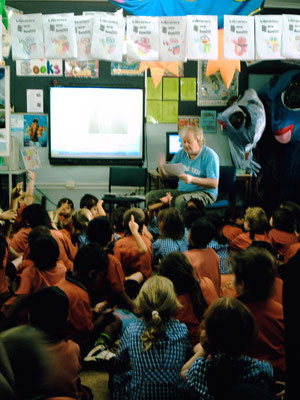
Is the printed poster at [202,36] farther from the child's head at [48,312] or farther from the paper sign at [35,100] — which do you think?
the paper sign at [35,100]

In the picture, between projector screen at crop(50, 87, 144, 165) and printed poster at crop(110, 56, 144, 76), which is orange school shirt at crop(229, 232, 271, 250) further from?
printed poster at crop(110, 56, 144, 76)

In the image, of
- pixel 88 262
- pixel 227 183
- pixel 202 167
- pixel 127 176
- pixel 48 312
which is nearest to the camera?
pixel 48 312

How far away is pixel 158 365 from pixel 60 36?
7.91 feet

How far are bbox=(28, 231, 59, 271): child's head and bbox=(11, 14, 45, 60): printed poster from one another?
154 cm

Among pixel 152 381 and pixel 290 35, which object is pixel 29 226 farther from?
pixel 290 35

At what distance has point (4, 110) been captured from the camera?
4762mm

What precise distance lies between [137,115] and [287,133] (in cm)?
212

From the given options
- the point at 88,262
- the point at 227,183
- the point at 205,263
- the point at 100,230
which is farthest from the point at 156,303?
the point at 227,183

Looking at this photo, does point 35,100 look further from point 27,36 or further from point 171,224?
point 171,224

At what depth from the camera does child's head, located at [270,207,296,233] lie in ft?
10.4

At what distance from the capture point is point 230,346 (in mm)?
1412

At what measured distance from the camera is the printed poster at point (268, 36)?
10.3 ft

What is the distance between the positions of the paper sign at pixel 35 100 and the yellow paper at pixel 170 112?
5.77 feet

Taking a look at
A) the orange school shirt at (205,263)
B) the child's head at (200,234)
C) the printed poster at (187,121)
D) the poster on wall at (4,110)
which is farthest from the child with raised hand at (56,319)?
the printed poster at (187,121)
